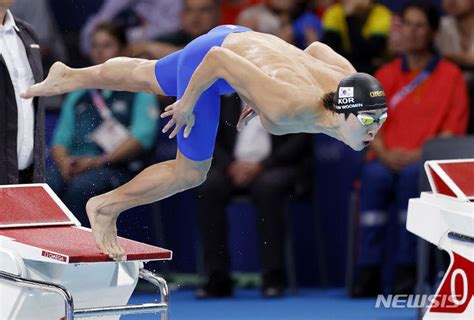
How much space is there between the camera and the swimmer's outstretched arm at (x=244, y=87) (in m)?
6.27

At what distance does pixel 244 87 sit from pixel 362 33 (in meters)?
3.97

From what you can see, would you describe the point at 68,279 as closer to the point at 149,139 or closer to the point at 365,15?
the point at 149,139

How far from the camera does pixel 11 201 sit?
22.7 ft

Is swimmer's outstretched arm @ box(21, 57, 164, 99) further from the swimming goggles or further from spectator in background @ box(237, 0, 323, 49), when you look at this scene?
spectator in background @ box(237, 0, 323, 49)

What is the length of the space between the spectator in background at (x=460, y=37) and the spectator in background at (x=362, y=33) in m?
0.47

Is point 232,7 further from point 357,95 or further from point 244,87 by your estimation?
point 357,95

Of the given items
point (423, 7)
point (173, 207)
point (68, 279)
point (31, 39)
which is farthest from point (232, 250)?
point (68, 279)

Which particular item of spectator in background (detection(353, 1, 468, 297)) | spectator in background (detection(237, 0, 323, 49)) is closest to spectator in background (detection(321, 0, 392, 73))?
spectator in background (detection(237, 0, 323, 49))

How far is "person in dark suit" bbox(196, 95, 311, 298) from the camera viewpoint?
9867 mm

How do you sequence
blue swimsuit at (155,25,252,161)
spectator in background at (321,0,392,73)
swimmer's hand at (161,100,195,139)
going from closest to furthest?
swimmer's hand at (161,100,195,139), blue swimsuit at (155,25,252,161), spectator in background at (321,0,392,73)

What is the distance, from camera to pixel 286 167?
10031mm

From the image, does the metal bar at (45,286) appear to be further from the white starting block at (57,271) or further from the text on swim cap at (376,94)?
the text on swim cap at (376,94)

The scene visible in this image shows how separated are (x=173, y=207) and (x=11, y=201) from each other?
380cm

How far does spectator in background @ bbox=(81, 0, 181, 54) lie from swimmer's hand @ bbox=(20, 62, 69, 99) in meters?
3.55
